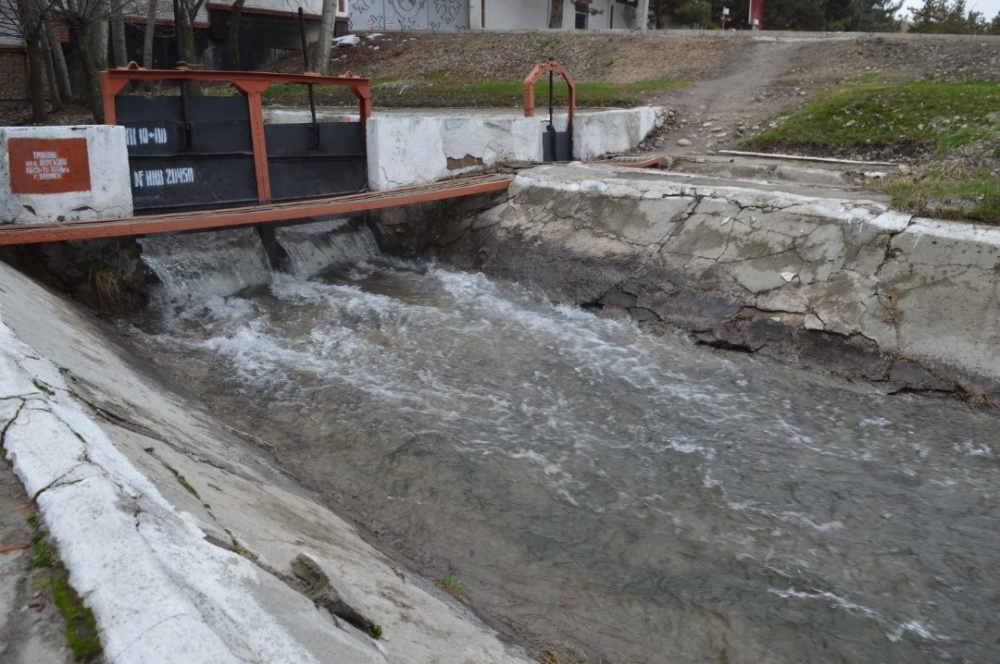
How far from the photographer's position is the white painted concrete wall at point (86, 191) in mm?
8555

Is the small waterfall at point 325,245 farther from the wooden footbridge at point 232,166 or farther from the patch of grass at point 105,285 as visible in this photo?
the patch of grass at point 105,285

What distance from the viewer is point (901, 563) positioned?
509cm

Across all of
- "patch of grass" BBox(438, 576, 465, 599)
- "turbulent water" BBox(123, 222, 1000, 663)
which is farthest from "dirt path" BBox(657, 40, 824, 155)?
"patch of grass" BBox(438, 576, 465, 599)

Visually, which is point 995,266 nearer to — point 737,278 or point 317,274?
point 737,278

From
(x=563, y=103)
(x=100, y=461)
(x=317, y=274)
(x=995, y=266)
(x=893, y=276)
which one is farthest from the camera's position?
(x=563, y=103)

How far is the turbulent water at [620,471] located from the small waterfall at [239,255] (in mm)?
96

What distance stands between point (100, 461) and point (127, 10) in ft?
73.4

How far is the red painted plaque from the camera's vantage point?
28.1ft

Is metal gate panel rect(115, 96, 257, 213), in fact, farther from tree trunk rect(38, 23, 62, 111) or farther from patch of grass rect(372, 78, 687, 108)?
tree trunk rect(38, 23, 62, 111)

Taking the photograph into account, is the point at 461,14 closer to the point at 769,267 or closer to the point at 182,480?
the point at 769,267

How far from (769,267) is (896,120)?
6863mm

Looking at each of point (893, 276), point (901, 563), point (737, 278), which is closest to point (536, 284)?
point (737, 278)

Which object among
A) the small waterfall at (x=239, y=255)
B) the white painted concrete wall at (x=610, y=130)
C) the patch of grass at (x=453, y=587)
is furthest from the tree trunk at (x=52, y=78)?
the patch of grass at (x=453, y=587)

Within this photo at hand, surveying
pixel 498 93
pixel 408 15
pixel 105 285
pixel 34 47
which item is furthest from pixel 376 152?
pixel 408 15
